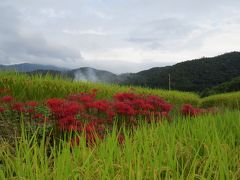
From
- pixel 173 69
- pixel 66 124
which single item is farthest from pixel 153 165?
pixel 173 69

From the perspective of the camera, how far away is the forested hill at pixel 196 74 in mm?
49594

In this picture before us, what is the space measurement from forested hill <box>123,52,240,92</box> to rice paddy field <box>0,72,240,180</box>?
34.7 metres

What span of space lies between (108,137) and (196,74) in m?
50.9

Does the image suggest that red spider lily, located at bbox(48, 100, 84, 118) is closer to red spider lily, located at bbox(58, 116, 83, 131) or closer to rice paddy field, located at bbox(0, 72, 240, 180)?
rice paddy field, located at bbox(0, 72, 240, 180)

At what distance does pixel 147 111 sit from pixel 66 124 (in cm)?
244

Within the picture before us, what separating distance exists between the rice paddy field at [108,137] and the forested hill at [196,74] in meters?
34.7

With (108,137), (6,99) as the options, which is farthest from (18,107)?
(108,137)

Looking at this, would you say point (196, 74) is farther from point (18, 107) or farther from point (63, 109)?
point (63, 109)

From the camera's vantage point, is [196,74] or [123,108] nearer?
[123,108]

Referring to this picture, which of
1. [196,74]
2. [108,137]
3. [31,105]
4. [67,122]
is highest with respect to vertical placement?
[196,74]

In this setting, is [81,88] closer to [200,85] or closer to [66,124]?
[66,124]

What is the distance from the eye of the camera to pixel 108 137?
385cm

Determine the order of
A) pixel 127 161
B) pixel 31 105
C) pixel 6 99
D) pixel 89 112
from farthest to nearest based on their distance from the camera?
pixel 6 99
pixel 89 112
pixel 31 105
pixel 127 161

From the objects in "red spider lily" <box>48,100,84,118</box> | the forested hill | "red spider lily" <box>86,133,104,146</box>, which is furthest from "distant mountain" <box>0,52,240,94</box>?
"red spider lily" <box>86,133,104,146</box>
